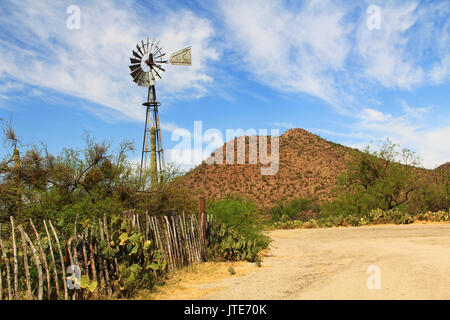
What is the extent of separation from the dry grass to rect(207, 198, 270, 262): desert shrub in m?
0.57

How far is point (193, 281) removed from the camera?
8.38m

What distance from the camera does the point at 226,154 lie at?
73.2 m

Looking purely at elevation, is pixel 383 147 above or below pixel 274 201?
above

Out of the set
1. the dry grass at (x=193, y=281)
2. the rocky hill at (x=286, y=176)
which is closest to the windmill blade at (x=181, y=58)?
the dry grass at (x=193, y=281)

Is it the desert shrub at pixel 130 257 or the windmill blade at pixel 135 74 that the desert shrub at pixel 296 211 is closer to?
the windmill blade at pixel 135 74

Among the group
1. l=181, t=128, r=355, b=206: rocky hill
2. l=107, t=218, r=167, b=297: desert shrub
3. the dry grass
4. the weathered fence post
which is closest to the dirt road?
the dry grass

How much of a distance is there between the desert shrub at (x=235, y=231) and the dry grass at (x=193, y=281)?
22.4 inches

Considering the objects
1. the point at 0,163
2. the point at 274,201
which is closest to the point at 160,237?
the point at 0,163

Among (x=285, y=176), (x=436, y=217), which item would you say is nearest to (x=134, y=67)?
(x=436, y=217)

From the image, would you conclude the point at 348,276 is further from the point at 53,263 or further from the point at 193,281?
the point at 53,263

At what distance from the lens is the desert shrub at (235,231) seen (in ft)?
38.0

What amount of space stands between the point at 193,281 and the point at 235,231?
430 centimetres

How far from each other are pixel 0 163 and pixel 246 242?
8.64 m
